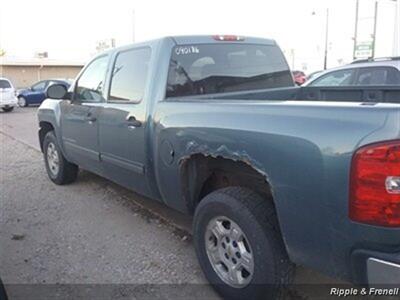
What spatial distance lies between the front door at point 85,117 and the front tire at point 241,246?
211 cm

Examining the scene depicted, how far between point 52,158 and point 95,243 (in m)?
2.62

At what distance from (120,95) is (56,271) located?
181 cm

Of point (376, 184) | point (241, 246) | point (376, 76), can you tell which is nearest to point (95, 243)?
point (241, 246)

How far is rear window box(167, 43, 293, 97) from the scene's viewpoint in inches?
160

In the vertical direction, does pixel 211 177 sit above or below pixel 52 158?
above

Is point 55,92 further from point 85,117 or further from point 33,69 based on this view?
point 33,69

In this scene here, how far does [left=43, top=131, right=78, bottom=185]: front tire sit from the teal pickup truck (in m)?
0.77

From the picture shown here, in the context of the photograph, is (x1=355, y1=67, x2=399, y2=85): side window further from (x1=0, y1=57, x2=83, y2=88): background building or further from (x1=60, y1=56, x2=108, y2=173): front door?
(x1=0, y1=57, x2=83, y2=88): background building

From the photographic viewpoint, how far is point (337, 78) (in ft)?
25.3

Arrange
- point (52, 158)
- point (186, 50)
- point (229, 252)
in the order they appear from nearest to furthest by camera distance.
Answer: point (229, 252)
point (186, 50)
point (52, 158)

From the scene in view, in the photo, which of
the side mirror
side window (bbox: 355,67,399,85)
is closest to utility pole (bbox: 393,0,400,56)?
side window (bbox: 355,67,399,85)

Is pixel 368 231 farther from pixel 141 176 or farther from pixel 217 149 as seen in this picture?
pixel 141 176

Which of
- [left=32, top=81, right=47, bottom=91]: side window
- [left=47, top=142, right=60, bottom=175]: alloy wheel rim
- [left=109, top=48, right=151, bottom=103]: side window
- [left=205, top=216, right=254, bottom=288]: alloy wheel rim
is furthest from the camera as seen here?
[left=32, top=81, right=47, bottom=91]: side window

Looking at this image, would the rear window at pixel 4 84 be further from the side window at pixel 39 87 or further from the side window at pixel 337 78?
the side window at pixel 337 78
